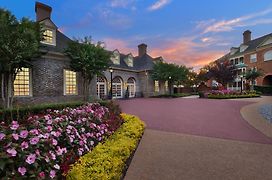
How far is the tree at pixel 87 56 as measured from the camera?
15734 mm

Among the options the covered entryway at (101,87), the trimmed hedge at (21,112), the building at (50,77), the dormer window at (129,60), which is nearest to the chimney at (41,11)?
the building at (50,77)

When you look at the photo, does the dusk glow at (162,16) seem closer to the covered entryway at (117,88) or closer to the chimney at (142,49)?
the covered entryway at (117,88)

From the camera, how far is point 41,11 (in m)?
17.5

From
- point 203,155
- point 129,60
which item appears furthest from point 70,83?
point 203,155

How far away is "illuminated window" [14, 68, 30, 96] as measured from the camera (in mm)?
14227

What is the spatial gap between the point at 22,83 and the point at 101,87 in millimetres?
9623

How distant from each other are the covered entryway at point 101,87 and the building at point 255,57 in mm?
22018

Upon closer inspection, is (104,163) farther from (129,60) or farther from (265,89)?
(265,89)

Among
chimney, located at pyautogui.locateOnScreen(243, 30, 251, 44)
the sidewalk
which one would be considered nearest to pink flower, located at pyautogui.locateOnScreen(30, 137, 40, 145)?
the sidewalk

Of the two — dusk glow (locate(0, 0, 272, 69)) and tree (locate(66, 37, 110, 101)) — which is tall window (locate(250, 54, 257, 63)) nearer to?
dusk glow (locate(0, 0, 272, 69))

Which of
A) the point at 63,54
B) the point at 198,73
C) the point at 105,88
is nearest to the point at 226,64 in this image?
the point at 198,73

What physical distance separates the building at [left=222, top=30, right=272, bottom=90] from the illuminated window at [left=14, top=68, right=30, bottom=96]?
29.7 m

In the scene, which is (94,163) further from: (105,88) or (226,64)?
(226,64)

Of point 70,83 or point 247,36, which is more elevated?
point 247,36
